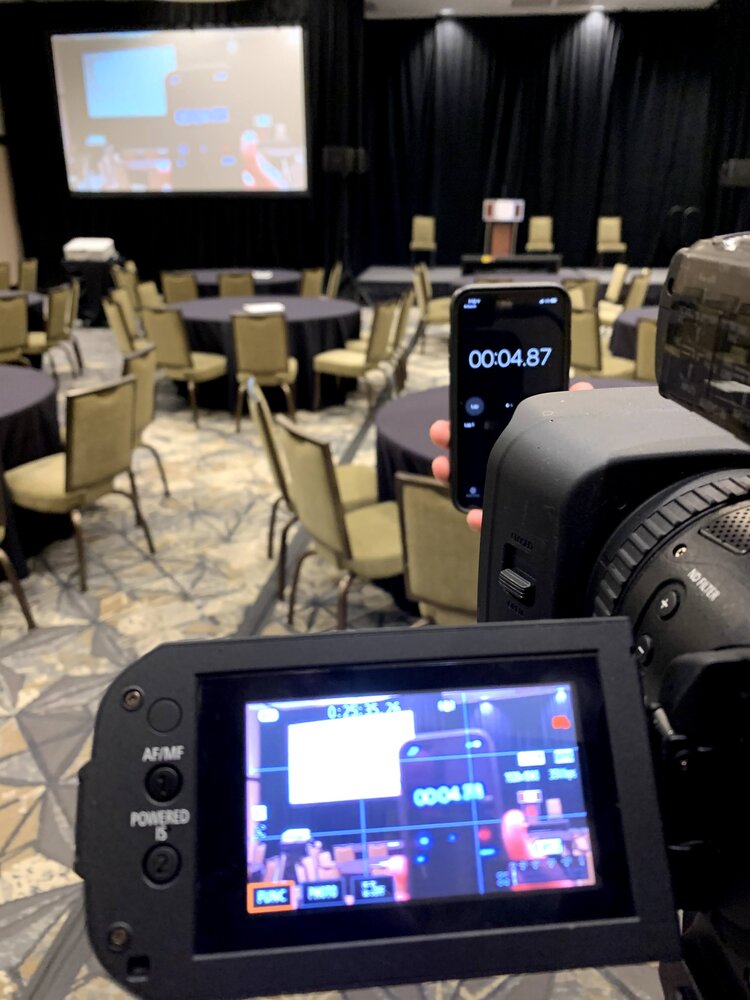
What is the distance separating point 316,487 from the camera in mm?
2201

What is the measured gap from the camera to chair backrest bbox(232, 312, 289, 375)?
4312mm

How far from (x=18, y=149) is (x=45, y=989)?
9135 millimetres

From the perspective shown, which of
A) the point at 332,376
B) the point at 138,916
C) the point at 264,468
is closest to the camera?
the point at 138,916

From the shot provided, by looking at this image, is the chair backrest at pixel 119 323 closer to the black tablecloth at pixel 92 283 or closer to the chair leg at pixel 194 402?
the chair leg at pixel 194 402

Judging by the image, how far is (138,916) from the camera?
430 mm

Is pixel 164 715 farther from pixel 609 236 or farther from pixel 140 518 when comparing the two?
pixel 609 236

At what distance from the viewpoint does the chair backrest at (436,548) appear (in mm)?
1792

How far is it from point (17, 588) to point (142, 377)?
102 cm

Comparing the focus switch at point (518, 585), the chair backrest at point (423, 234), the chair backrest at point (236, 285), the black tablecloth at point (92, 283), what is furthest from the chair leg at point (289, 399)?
the chair backrest at point (423, 234)

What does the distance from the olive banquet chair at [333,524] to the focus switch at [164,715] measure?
63.2 inches

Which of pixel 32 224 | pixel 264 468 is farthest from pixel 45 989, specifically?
pixel 32 224

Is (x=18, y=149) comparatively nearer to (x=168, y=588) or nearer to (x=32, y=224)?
(x=32, y=224)

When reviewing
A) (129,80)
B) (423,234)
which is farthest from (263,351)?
(423,234)

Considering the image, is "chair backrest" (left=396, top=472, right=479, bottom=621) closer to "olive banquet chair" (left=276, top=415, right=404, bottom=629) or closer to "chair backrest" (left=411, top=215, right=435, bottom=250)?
"olive banquet chair" (left=276, top=415, right=404, bottom=629)
